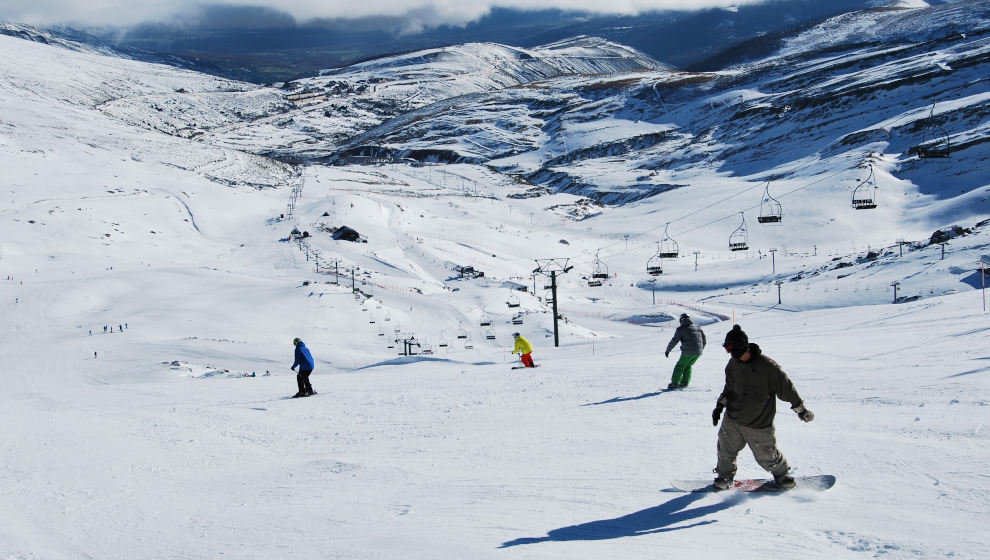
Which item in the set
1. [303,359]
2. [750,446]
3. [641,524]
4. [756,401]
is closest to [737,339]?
[756,401]

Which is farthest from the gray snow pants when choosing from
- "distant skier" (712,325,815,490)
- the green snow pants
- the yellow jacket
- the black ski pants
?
the yellow jacket

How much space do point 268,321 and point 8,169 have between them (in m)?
63.7

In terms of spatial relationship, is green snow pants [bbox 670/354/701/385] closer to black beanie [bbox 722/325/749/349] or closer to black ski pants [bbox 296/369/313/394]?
black beanie [bbox 722/325/749/349]

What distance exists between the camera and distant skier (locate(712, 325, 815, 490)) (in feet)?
24.0

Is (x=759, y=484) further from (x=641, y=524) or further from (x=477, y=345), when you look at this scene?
(x=477, y=345)

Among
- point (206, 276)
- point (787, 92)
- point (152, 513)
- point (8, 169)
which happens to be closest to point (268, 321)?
point (206, 276)

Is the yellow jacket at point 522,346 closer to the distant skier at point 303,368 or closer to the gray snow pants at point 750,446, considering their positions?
the distant skier at point 303,368

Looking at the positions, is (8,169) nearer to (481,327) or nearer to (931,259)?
(481,327)

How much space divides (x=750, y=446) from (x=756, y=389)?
0.56m

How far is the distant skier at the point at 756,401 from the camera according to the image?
730cm

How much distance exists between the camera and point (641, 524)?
6.88 m

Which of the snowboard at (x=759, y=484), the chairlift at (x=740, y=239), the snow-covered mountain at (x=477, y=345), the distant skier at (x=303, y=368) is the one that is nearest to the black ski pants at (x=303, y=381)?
the distant skier at (x=303, y=368)

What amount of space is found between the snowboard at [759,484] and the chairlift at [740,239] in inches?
1666

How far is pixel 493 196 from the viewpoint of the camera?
132125 mm
